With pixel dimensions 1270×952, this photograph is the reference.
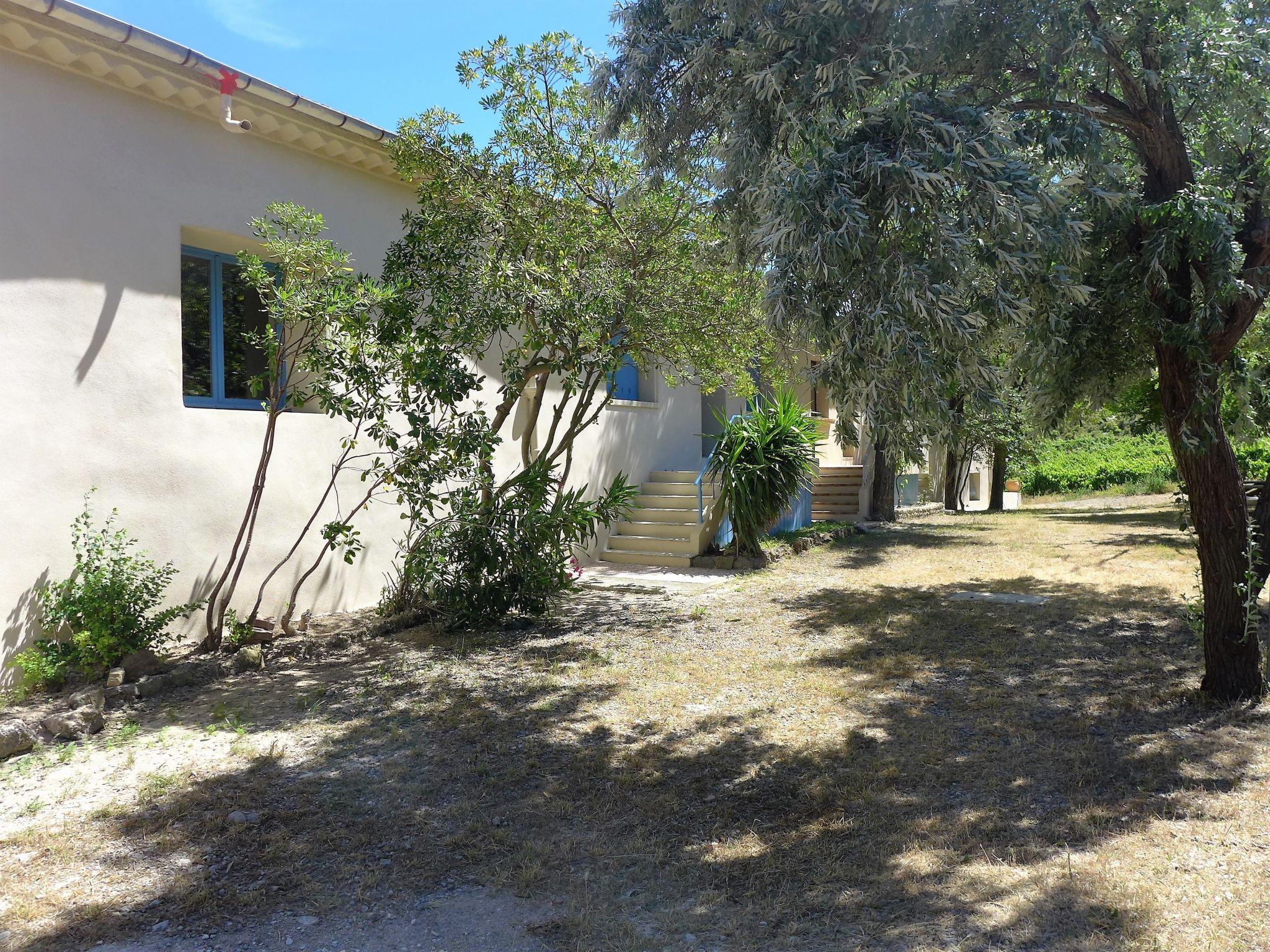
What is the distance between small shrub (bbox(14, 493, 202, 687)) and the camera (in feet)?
18.2

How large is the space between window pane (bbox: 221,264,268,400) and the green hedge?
23.3 metres

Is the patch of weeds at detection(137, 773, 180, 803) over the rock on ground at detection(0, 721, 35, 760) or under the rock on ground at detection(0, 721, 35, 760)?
under

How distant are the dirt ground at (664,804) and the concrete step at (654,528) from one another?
4443 mm

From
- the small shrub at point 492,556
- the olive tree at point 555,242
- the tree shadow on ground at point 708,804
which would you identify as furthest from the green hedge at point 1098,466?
the tree shadow on ground at point 708,804

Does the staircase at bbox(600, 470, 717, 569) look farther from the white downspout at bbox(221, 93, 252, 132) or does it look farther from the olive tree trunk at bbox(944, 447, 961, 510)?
the olive tree trunk at bbox(944, 447, 961, 510)

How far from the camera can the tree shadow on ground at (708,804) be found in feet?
10.3

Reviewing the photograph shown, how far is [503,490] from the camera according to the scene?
7.78m

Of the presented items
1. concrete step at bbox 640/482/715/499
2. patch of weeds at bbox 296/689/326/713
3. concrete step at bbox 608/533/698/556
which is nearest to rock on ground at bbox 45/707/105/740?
patch of weeds at bbox 296/689/326/713

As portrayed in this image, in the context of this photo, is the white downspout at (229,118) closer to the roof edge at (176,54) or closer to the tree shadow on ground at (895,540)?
the roof edge at (176,54)

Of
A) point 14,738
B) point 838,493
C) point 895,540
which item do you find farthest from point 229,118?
point 838,493

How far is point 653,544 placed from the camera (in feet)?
38.5

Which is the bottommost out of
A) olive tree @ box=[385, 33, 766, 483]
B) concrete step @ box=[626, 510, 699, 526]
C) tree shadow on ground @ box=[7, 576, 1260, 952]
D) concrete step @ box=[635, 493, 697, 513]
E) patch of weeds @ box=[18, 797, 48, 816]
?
patch of weeds @ box=[18, 797, 48, 816]

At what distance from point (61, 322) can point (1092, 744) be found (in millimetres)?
6758

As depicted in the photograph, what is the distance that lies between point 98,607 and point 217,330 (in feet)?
8.18
